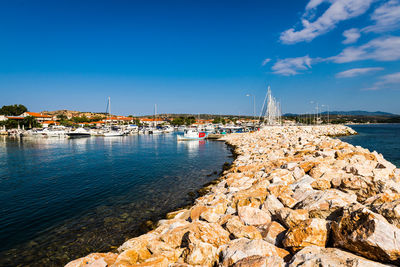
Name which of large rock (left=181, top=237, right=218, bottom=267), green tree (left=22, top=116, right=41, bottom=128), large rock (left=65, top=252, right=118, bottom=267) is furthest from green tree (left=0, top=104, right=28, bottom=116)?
large rock (left=181, top=237, right=218, bottom=267)

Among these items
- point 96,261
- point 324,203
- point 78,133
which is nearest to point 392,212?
point 324,203

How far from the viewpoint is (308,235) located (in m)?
4.41

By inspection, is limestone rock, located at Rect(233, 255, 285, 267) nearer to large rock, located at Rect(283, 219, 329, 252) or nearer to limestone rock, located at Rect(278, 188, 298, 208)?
large rock, located at Rect(283, 219, 329, 252)

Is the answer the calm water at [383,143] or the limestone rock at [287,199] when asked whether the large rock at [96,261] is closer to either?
the limestone rock at [287,199]

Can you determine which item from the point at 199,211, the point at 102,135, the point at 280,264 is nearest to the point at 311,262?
the point at 280,264

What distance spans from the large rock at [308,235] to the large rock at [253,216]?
4.39 feet

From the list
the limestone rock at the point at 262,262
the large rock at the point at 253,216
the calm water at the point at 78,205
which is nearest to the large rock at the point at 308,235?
the limestone rock at the point at 262,262

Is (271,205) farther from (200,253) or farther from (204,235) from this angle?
(200,253)

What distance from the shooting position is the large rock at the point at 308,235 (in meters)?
4.37

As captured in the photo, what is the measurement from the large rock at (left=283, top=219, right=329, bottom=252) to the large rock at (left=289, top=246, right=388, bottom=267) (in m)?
0.24

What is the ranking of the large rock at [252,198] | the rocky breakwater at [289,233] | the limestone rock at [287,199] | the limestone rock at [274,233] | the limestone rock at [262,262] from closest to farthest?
1. the rocky breakwater at [289,233]
2. the limestone rock at [262,262]
3. the limestone rock at [274,233]
4. the limestone rock at [287,199]
5. the large rock at [252,198]

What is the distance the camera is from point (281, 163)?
12.2 metres

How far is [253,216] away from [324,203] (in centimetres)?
192

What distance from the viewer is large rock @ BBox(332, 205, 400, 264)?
11.8 ft
